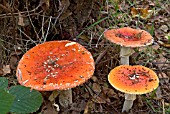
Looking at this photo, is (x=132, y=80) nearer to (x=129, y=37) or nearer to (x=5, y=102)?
(x=129, y=37)

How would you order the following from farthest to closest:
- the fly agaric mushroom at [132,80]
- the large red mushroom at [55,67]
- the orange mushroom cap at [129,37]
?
1. the orange mushroom cap at [129,37]
2. the fly agaric mushroom at [132,80]
3. the large red mushroom at [55,67]

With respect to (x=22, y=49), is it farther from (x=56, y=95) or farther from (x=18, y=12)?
(x=56, y=95)

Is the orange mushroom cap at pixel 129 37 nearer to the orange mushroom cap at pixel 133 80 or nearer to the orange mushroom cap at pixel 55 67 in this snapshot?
the orange mushroom cap at pixel 133 80

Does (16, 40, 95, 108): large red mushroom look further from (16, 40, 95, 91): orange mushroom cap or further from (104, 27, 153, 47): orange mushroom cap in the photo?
(104, 27, 153, 47): orange mushroom cap

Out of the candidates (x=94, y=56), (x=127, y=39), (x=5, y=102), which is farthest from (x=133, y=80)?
(x=5, y=102)

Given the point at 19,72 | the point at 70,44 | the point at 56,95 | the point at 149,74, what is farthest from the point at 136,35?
the point at 19,72

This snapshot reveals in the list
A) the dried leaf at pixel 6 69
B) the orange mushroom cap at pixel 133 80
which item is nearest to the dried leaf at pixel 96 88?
the orange mushroom cap at pixel 133 80

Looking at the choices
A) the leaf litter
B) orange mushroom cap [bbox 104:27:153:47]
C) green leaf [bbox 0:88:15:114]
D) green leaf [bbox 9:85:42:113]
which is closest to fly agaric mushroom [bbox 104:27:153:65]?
orange mushroom cap [bbox 104:27:153:47]
